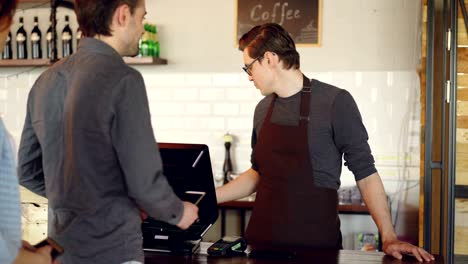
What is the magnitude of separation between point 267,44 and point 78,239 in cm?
122

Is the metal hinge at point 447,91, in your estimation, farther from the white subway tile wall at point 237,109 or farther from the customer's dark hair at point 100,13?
the customer's dark hair at point 100,13

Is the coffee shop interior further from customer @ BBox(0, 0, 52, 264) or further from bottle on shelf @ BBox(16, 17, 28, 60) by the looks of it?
customer @ BBox(0, 0, 52, 264)

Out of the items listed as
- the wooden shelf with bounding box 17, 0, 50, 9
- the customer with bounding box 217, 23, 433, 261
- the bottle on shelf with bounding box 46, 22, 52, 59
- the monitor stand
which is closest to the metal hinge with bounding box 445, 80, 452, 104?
the customer with bounding box 217, 23, 433, 261

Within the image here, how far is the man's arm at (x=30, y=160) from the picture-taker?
1856mm

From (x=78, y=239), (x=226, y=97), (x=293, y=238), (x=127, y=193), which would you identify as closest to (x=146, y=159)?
(x=127, y=193)

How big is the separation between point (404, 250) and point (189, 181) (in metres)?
0.73

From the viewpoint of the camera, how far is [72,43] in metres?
5.04

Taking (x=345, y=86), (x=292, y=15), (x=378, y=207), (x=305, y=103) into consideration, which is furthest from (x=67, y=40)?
(x=378, y=207)

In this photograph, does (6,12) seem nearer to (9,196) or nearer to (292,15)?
(9,196)

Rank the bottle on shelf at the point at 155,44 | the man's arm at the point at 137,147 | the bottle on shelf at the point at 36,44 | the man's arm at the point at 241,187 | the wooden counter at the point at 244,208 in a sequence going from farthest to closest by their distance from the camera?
the bottle on shelf at the point at 36,44, the bottle on shelf at the point at 155,44, the wooden counter at the point at 244,208, the man's arm at the point at 241,187, the man's arm at the point at 137,147

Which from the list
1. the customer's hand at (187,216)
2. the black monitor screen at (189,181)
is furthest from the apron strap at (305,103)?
the customer's hand at (187,216)

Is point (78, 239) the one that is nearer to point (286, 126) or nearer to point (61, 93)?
point (61, 93)

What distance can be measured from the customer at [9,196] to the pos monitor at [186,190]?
A: 798 mm

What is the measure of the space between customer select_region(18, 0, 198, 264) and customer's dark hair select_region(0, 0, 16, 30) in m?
0.32
